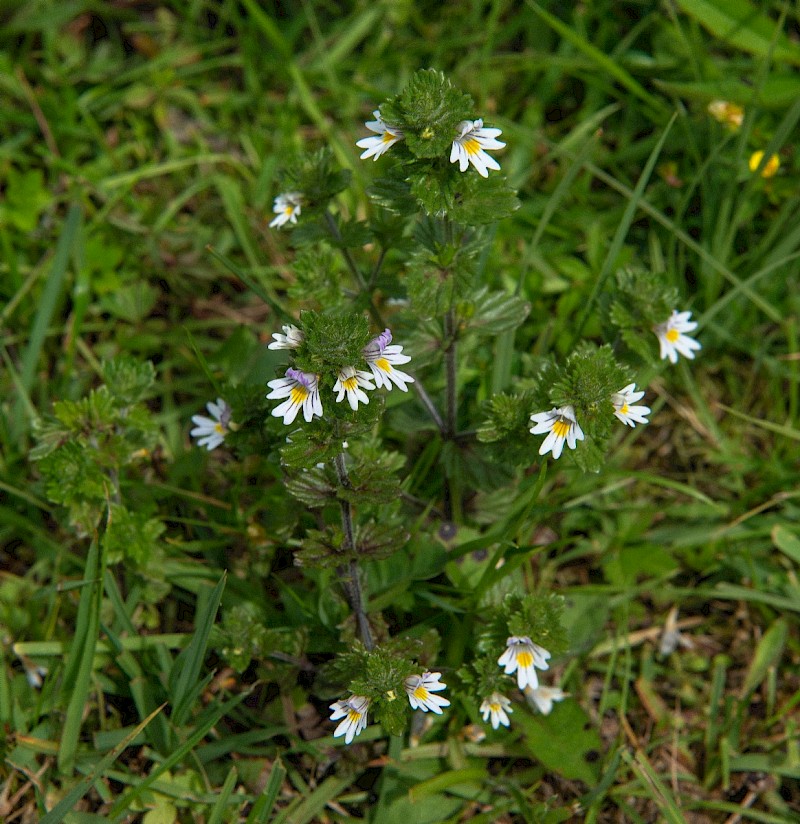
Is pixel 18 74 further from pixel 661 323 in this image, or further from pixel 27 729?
pixel 661 323

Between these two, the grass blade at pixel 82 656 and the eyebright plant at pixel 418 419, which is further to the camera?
the grass blade at pixel 82 656

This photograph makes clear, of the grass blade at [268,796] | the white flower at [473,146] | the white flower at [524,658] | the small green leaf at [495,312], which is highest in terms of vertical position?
the white flower at [473,146]

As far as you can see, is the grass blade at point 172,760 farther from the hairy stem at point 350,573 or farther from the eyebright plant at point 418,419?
the hairy stem at point 350,573

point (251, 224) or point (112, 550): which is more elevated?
point (251, 224)

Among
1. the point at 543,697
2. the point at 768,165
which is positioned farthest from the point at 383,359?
the point at 768,165

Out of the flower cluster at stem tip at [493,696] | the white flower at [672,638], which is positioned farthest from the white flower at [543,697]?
the white flower at [672,638]

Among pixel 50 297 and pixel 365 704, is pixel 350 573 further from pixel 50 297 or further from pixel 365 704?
Answer: pixel 50 297

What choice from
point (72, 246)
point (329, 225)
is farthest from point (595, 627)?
point (72, 246)
